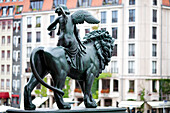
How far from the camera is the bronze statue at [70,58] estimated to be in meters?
9.70

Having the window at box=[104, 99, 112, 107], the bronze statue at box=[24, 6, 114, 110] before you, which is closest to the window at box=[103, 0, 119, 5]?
the window at box=[104, 99, 112, 107]

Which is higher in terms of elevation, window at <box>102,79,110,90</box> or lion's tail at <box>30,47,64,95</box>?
lion's tail at <box>30,47,64,95</box>

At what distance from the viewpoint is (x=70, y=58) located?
10.0m

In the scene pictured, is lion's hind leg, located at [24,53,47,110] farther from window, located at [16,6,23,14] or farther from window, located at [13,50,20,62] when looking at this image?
window, located at [16,6,23,14]

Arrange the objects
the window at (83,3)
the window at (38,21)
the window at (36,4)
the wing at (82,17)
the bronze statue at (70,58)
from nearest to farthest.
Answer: the bronze statue at (70,58)
the wing at (82,17)
the window at (83,3)
the window at (38,21)
the window at (36,4)

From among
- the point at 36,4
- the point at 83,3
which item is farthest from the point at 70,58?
the point at 36,4

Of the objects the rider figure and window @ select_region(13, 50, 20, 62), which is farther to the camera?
window @ select_region(13, 50, 20, 62)

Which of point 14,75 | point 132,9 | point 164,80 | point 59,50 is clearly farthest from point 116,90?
point 59,50

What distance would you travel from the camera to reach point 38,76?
31.0ft

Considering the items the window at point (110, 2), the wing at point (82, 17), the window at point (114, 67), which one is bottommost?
the window at point (114, 67)

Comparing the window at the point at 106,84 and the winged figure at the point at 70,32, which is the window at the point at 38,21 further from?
the winged figure at the point at 70,32

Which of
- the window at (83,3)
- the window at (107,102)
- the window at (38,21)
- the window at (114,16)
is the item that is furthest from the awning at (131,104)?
the window at (38,21)

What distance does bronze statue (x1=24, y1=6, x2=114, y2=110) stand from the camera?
9.70 metres

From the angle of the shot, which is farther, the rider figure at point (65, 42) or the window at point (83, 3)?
the window at point (83, 3)
